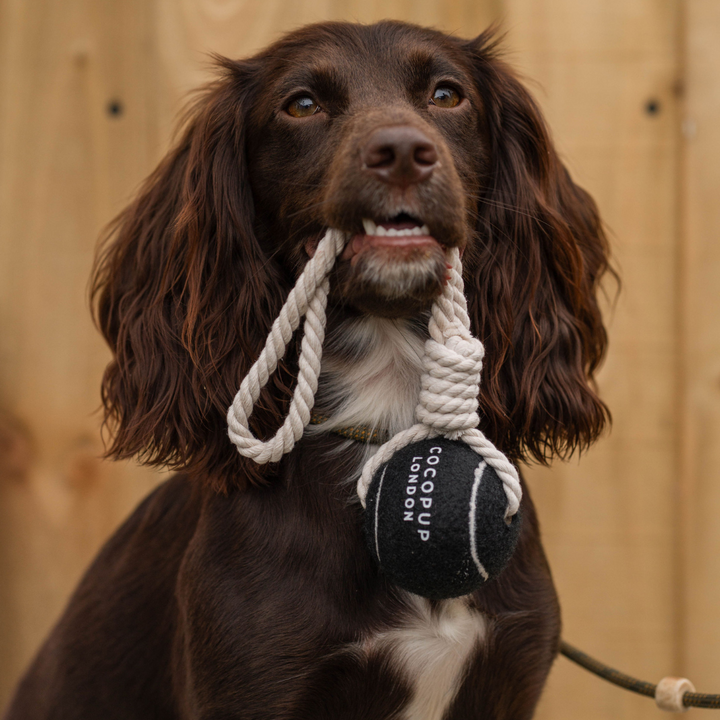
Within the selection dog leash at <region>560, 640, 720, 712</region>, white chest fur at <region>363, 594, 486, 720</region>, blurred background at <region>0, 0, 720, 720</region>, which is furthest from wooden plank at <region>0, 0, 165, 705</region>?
dog leash at <region>560, 640, 720, 712</region>

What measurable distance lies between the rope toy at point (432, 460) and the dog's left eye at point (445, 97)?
1.08 ft

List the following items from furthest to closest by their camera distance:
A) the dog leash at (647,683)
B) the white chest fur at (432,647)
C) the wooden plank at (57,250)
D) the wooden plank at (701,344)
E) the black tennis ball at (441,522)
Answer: the wooden plank at (57,250), the wooden plank at (701,344), the dog leash at (647,683), the white chest fur at (432,647), the black tennis ball at (441,522)

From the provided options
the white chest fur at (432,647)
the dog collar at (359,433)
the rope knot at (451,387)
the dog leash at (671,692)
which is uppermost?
the rope knot at (451,387)

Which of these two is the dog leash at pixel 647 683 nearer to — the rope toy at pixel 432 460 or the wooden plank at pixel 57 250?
the rope toy at pixel 432 460

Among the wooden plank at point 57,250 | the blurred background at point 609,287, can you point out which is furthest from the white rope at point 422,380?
the wooden plank at point 57,250

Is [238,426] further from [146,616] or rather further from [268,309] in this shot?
[146,616]

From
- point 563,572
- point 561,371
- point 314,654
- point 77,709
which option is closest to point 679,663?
point 563,572

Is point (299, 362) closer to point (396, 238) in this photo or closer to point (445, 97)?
point (396, 238)

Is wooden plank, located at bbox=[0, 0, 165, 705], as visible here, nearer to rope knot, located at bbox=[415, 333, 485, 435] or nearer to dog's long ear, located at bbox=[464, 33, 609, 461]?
dog's long ear, located at bbox=[464, 33, 609, 461]

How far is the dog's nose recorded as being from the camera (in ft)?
4.11

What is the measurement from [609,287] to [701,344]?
33cm

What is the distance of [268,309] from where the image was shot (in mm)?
1538

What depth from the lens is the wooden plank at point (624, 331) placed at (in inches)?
90.7

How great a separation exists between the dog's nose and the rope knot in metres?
0.25
